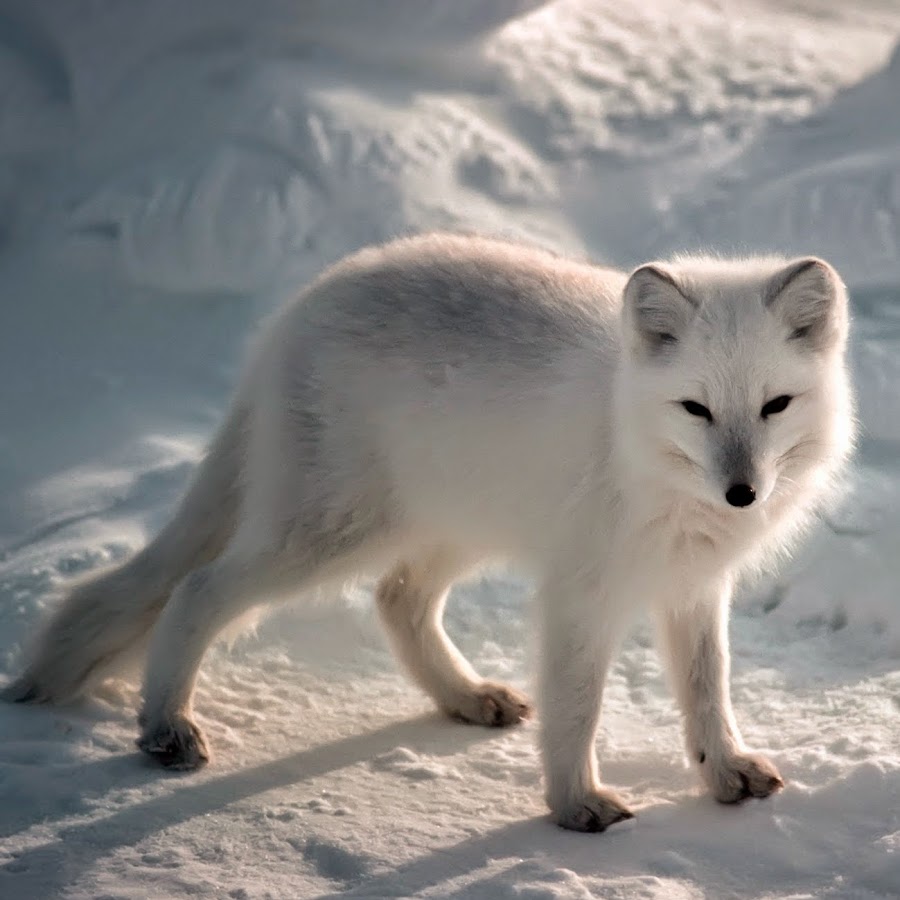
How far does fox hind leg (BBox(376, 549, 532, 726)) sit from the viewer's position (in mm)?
4211

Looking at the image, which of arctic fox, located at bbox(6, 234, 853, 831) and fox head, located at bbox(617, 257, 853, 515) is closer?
fox head, located at bbox(617, 257, 853, 515)

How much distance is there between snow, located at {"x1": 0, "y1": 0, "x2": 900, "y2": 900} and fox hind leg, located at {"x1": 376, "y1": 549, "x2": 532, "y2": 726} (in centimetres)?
8

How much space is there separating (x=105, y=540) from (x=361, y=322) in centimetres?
157

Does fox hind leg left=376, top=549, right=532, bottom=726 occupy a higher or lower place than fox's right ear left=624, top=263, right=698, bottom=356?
lower

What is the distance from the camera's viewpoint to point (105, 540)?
16.0 ft

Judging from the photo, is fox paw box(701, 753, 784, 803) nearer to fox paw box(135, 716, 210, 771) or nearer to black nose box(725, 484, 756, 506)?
black nose box(725, 484, 756, 506)

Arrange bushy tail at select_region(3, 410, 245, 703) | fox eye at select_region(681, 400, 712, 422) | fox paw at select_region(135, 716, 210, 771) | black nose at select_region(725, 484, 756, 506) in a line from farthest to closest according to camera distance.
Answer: bushy tail at select_region(3, 410, 245, 703) → fox paw at select_region(135, 716, 210, 771) → fox eye at select_region(681, 400, 712, 422) → black nose at select_region(725, 484, 756, 506)

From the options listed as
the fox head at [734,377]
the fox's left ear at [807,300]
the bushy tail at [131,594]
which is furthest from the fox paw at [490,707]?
the fox's left ear at [807,300]

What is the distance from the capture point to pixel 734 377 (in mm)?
3100

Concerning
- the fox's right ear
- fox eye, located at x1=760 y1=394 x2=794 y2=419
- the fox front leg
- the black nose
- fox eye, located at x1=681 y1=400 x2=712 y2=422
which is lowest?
the fox front leg

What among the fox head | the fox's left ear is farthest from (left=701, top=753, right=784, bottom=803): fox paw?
the fox's left ear

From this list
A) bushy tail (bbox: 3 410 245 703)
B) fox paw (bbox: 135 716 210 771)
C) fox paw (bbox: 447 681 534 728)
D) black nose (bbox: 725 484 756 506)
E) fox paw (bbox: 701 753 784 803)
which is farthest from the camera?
fox paw (bbox: 447 681 534 728)

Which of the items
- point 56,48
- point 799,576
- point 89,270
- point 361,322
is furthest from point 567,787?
point 56,48

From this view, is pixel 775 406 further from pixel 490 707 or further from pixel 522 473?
pixel 490 707
